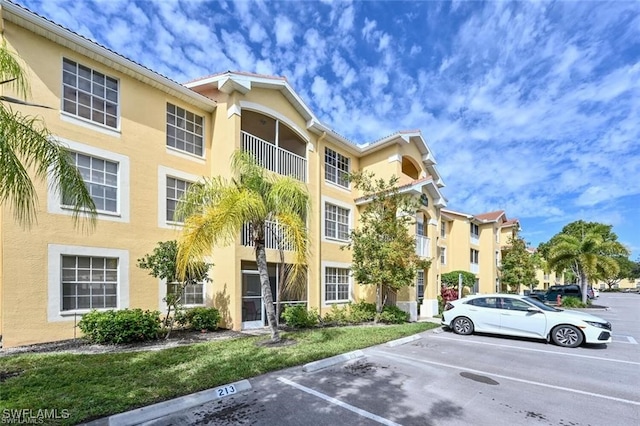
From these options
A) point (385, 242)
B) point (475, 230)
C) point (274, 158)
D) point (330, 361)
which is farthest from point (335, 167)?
point (475, 230)

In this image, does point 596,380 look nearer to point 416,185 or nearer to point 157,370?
point 157,370

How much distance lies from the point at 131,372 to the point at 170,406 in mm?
2087

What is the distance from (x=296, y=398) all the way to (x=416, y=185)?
41.4 feet

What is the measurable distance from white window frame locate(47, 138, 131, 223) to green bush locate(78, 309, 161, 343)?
2.89 meters

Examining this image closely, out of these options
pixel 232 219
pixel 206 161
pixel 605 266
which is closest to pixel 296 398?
pixel 232 219

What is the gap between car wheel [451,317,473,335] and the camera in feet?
41.5

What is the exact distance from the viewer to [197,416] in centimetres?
517

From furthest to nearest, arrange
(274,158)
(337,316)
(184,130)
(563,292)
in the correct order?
(563,292)
(337,316)
(274,158)
(184,130)

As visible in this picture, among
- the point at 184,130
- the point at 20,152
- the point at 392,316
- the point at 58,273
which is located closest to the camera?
the point at 20,152

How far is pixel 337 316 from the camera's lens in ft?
51.3

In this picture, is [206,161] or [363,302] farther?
[363,302]

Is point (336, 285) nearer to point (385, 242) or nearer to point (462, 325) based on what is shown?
point (385, 242)

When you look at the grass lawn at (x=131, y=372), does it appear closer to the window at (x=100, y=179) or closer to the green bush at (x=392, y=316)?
the window at (x=100, y=179)

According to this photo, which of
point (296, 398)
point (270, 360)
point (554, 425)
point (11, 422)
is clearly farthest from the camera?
point (270, 360)
